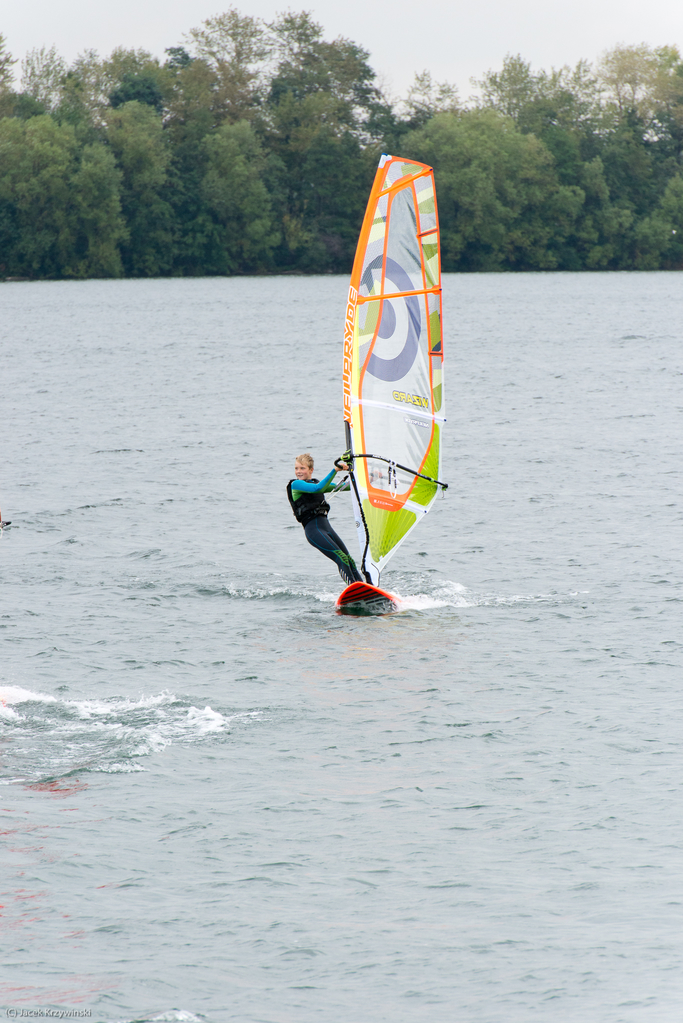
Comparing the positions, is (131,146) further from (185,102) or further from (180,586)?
(180,586)

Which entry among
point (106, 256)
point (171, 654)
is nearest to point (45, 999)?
point (171, 654)

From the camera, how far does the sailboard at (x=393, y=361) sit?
61.0 ft

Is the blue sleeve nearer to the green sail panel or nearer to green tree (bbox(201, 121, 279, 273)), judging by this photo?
the green sail panel

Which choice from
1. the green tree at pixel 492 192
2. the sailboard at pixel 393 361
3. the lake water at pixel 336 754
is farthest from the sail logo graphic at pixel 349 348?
the green tree at pixel 492 192

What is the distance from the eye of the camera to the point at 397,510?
1934cm

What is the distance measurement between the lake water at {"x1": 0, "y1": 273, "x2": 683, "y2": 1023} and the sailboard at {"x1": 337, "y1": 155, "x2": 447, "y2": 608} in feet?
4.64

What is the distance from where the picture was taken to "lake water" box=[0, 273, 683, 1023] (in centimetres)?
930

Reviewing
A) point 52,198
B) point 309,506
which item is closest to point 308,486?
point 309,506

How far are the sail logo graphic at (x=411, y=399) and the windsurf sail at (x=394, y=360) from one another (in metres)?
0.01

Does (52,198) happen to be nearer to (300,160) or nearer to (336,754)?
(300,160)

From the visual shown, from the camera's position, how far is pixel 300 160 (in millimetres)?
124750

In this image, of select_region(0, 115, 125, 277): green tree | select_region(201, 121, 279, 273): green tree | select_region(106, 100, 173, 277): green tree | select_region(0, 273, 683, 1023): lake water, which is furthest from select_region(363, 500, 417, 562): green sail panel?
select_region(201, 121, 279, 273): green tree

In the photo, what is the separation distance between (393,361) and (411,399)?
2.07 feet

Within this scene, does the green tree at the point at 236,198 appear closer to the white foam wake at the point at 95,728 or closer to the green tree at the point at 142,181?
the green tree at the point at 142,181
